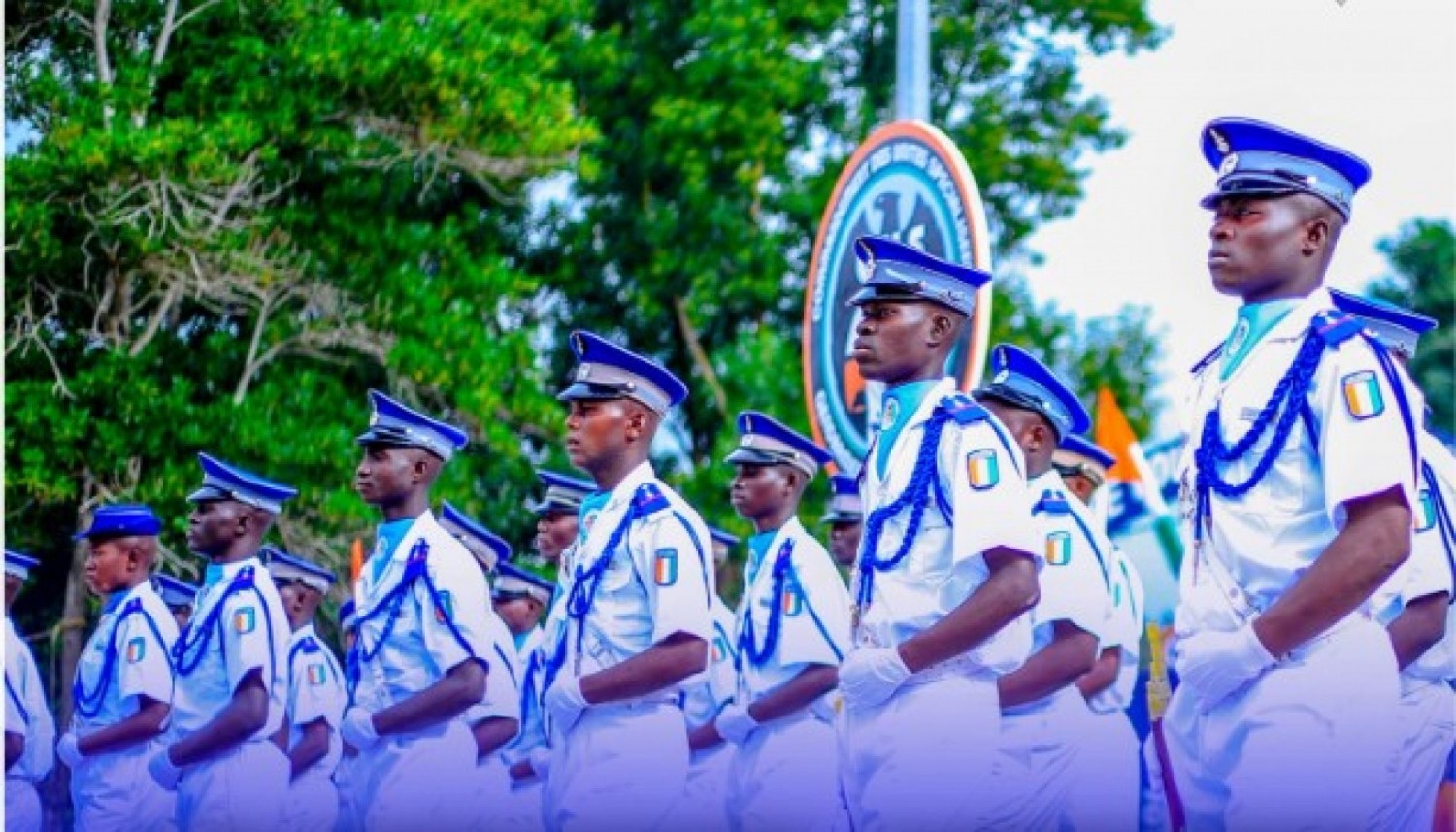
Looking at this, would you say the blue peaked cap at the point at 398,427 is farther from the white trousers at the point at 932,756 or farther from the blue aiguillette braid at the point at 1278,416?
the blue aiguillette braid at the point at 1278,416

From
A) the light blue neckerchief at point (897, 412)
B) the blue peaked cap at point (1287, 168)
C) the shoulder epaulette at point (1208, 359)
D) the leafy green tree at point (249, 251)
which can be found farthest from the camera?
the leafy green tree at point (249, 251)

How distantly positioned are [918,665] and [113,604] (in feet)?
13.0

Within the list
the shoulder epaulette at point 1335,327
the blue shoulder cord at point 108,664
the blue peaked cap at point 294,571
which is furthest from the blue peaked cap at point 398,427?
the shoulder epaulette at point 1335,327

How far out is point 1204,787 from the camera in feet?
13.7

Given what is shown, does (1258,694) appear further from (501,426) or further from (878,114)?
(878,114)

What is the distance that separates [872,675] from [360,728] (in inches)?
91.6

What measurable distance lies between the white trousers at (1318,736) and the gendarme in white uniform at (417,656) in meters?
3.13

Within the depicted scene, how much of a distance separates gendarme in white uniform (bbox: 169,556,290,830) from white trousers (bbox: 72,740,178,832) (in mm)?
234

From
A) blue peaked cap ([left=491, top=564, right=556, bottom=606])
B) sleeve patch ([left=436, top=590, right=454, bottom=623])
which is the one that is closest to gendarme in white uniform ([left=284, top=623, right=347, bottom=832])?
blue peaked cap ([left=491, top=564, right=556, bottom=606])

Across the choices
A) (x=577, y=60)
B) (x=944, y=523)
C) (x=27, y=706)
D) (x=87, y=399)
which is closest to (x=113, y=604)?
(x=27, y=706)

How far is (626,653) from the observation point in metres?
5.97

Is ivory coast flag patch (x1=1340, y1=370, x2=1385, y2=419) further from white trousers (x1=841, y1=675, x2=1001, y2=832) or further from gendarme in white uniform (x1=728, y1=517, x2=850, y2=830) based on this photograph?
gendarme in white uniform (x1=728, y1=517, x2=850, y2=830)

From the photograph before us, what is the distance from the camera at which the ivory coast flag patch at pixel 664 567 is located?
5.88m

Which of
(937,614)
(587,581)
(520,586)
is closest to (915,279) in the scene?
(937,614)
